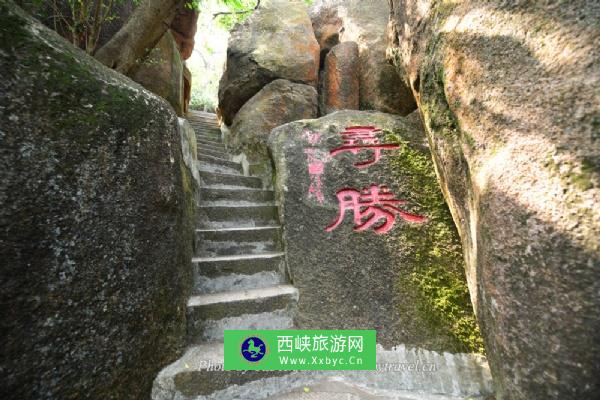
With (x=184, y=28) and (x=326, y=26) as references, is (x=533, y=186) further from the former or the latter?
(x=184, y=28)

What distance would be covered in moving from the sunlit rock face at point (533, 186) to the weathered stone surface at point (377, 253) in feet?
1.71

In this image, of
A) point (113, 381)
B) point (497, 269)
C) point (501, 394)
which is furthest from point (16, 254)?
point (501, 394)

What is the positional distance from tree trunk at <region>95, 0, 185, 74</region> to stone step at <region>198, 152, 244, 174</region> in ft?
5.70

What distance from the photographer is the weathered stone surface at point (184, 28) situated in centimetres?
761

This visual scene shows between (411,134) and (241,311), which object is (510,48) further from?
(241,311)

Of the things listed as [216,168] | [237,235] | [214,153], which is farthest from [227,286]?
[214,153]

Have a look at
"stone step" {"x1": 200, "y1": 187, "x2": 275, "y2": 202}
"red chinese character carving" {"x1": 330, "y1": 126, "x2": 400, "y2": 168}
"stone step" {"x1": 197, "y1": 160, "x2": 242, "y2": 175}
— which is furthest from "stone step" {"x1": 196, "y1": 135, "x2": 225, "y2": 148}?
"red chinese character carving" {"x1": 330, "y1": 126, "x2": 400, "y2": 168}

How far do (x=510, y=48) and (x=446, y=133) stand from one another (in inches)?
29.4

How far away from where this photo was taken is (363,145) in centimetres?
337

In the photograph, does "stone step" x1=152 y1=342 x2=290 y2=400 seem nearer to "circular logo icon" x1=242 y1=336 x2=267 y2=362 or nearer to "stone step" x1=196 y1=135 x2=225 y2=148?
"circular logo icon" x1=242 y1=336 x2=267 y2=362

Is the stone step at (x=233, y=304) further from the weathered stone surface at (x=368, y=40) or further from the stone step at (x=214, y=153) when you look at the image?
the weathered stone surface at (x=368, y=40)

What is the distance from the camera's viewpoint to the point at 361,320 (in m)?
2.51

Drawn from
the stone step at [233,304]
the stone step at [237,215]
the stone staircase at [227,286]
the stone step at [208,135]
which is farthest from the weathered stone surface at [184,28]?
the stone step at [233,304]

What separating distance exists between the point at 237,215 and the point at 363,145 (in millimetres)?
1912
